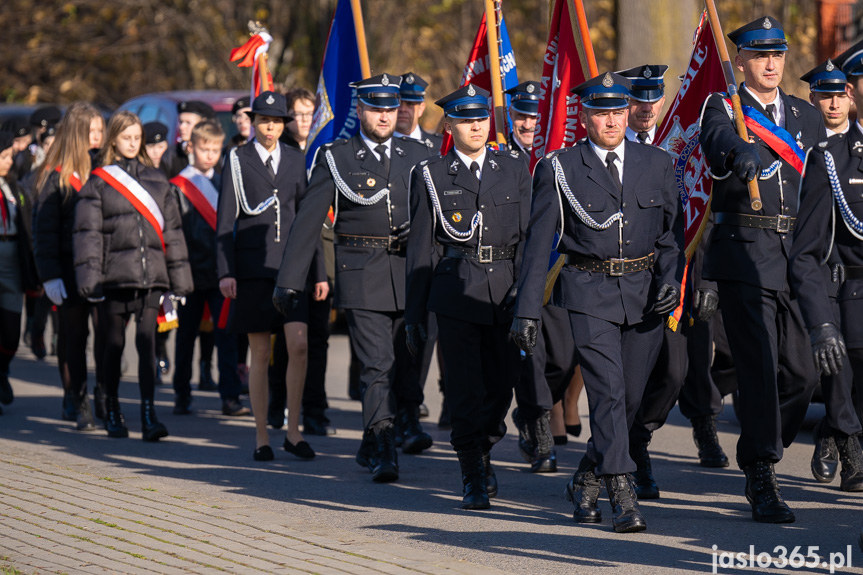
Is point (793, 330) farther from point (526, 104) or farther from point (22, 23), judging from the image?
point (22, 23)

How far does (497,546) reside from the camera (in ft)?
21.4

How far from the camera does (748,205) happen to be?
724cm

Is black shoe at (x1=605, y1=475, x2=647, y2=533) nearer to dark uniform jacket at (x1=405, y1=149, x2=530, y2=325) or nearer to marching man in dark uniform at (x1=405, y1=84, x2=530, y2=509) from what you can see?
marching man in dark uniform at (x1=405, y1=84, x2=530, y2=509)

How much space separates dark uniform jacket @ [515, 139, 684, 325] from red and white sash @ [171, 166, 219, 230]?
481cm

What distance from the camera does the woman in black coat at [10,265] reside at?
1112 cm

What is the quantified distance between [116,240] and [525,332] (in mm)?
4139

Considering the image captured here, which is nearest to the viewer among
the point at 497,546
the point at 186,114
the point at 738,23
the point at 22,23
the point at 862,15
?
the point at 497,546

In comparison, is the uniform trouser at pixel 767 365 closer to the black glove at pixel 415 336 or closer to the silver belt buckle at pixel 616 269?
the silver belt buckle at pixel 616 269

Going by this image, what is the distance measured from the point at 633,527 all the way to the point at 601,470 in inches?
11.8

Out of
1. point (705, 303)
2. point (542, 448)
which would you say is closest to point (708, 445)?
point (542, 448)

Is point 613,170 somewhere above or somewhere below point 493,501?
above

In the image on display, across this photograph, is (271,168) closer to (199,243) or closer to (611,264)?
(199,243)

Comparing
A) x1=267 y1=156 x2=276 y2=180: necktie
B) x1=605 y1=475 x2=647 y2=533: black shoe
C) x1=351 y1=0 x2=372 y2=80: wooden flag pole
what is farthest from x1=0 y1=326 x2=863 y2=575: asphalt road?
x1=351 y1=0 x2=372 y2=80: wooden flag pole

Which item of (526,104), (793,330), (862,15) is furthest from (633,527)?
(862,15)
